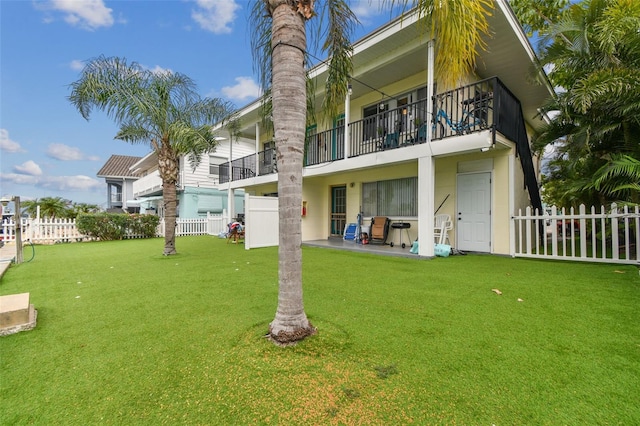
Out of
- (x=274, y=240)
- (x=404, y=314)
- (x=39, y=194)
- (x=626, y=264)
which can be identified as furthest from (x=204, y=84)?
(x=39, y=194)

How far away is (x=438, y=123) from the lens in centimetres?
820

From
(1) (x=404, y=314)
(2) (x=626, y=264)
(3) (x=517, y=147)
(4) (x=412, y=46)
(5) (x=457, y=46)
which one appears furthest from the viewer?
(3) (x=517, y=147)

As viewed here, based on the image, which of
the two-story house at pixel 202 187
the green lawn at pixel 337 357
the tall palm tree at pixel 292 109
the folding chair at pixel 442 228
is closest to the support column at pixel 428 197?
the folding chair at pixel 442 228

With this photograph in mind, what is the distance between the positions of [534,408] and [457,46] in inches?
116

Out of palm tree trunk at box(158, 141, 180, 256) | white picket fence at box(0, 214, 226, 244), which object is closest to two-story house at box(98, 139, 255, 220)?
white picket fence at box(0, 214, 226, 244)

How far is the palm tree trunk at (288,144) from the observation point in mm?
2656

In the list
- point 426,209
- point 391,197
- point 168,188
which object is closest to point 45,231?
point 168,188

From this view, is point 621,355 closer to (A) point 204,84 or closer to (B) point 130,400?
(B) point 130,400

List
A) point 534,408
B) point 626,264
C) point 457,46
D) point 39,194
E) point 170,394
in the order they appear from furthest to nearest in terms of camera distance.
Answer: point 39,194 → point 626,264 → point 457,46 → point 170,394 → point 534,408

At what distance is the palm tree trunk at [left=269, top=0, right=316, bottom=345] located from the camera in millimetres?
2656

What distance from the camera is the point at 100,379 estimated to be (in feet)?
7.21

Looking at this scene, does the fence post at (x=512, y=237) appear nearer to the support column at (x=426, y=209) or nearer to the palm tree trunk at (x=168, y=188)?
the support column at (x=426, y=209)

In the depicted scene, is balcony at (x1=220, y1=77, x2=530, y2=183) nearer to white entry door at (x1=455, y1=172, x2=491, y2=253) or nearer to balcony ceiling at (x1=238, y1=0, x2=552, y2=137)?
balcony ceiling at (x1=238, y1=0, x2=552, y2=137)

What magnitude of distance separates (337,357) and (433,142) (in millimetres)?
6434
